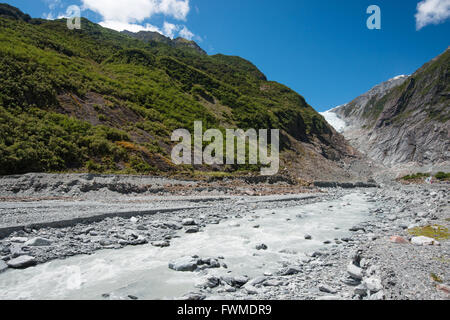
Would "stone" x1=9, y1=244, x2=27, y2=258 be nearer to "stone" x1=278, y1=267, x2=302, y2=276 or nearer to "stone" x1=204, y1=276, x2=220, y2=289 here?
"stone" x1=204, y1=276, x2=220, y2=289

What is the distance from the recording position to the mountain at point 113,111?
21.0m

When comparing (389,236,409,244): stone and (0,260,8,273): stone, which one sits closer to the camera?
(0,260,8,273): stone

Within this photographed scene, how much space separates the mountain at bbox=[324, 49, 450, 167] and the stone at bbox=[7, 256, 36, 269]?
81417 mm

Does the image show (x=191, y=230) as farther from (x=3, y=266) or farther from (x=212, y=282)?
(x=3, y=266)

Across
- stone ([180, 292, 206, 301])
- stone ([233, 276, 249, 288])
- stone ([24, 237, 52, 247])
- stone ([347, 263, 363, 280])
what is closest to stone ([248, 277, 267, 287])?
stone ([233, 276, 249, 288])

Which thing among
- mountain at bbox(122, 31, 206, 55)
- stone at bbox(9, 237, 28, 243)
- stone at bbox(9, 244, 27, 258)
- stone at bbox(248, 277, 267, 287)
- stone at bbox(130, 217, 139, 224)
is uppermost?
mountain at bbox(122, 31, 206, 55)

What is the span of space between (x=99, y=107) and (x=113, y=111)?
1802mm

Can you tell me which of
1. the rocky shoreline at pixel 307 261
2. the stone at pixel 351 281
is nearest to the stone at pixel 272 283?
the rocky shoreline at pixel 307 261

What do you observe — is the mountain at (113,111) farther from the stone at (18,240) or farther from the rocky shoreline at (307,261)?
the rocky shoreline at (307,261)

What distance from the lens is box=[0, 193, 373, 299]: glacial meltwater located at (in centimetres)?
583

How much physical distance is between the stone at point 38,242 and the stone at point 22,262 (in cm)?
106

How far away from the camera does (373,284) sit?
5152 mm

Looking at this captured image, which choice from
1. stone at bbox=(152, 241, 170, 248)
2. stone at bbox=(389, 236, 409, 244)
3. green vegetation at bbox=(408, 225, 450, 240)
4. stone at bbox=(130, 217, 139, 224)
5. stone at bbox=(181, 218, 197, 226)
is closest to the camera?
stone at bbox=(389, 236, 409, 244)
